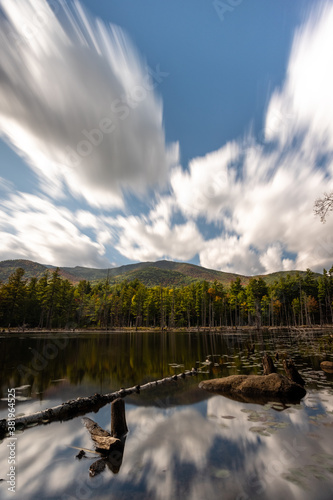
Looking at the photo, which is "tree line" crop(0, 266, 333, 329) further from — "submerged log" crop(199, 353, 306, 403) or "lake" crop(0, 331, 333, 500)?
"lake" crop(0, 331, 333, 500)

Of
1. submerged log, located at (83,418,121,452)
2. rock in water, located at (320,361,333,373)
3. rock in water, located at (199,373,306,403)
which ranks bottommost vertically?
rock in water, located at (320,361,333,373)

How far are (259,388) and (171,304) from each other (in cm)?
7827

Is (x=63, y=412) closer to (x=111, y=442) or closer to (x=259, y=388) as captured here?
(x=111, y=442)

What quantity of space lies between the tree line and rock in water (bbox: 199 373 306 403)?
6711cm

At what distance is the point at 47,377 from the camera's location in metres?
14.4

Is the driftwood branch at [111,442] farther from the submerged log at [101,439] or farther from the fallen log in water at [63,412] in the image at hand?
the fallen log in water at [63,412]

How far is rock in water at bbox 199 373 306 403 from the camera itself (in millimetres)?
10305

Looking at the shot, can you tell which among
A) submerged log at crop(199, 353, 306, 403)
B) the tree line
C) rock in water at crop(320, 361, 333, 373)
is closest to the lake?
submerged log at crop(199, 353, 306, 403)

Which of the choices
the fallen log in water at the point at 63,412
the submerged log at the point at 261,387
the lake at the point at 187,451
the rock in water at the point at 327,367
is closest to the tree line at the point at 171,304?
the rock in water at the point at 327,367

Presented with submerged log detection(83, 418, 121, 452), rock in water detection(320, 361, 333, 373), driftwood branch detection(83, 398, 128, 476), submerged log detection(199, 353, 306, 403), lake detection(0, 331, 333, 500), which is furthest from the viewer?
rock in water detection(320, 361, 333, 373)

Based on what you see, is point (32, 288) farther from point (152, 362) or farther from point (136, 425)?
point (136, 425)

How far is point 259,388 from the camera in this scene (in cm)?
1079

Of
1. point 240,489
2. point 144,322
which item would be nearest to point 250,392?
point 240,489

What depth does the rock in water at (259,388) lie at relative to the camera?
1030cm
